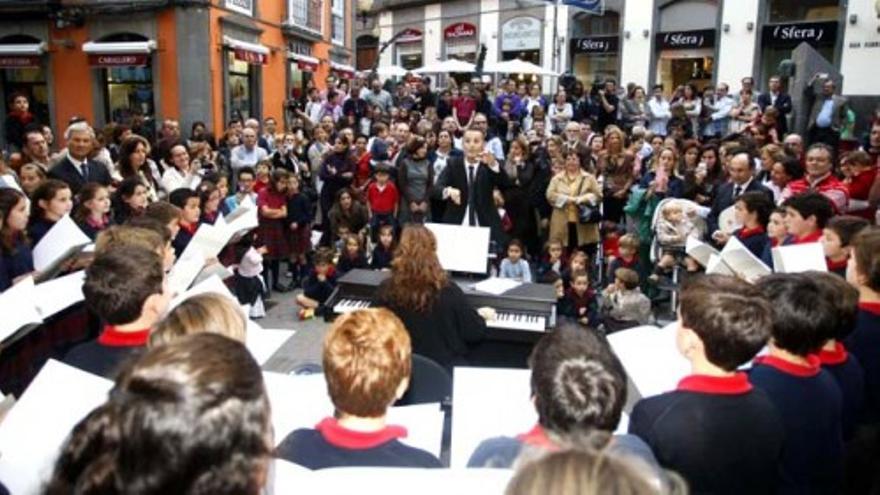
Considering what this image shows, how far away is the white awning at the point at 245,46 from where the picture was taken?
14391 mm

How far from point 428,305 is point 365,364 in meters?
1.72

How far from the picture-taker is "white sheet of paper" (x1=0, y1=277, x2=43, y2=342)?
2730mm

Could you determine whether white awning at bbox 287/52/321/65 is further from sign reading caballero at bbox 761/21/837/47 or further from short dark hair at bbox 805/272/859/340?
short dark hair at bbox 805/272/859/340

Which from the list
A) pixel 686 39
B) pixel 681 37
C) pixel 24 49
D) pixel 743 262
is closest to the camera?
pixel 743 262

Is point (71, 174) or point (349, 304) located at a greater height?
point (71, 174)

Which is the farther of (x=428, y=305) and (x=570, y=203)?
(x=570, y=203)

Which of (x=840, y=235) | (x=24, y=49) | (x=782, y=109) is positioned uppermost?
(x=24, y=49)

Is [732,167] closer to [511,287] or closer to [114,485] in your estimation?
[511,287]

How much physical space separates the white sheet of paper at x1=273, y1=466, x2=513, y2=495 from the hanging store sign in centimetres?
2551

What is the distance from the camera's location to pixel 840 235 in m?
3.69

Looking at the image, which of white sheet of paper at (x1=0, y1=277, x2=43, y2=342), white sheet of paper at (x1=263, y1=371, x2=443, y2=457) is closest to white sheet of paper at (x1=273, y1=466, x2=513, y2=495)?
white sheet of paper at (x1=263, y1=371, x2=443, y2=457)

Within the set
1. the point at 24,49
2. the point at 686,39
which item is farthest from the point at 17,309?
the point at 686,39

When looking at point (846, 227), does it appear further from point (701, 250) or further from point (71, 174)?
point (71, 174)

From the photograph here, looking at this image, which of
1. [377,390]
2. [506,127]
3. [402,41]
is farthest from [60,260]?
[402,41]
